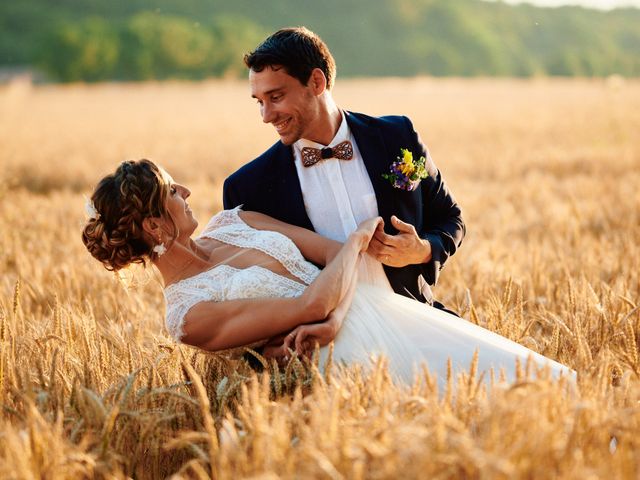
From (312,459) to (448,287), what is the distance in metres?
3.46

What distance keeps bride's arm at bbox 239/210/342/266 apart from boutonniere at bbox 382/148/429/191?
17.1 inches

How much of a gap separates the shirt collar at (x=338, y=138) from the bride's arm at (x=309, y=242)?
1.41 ft

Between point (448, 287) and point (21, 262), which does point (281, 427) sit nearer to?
point (448, 287)

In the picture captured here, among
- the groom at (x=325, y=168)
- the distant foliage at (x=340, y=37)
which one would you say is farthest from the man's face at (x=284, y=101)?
the distant foliage at (x=340, y=37)

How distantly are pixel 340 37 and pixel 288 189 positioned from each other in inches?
3853

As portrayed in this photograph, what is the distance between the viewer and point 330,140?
3.77m

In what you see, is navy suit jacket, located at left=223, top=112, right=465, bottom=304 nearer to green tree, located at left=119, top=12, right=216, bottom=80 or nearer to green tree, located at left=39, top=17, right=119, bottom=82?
green tree, located at left=39, top=17, right=119, bottom=82

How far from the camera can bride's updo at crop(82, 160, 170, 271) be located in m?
3.12

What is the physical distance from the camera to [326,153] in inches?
143

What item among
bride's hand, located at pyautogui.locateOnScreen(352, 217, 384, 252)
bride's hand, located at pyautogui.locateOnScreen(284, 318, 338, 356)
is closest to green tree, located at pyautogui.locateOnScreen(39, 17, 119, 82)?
bride's hand, located at pyautogui.locateOnScreen(352, 217, 384, 252)

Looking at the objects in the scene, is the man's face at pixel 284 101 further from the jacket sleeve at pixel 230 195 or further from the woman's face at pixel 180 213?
the woman's face at pixel 180 213

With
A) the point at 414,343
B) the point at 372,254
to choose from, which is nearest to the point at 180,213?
the point at 372,254

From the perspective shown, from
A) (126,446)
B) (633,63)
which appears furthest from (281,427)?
(633,63)

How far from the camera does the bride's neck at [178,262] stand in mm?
3266
